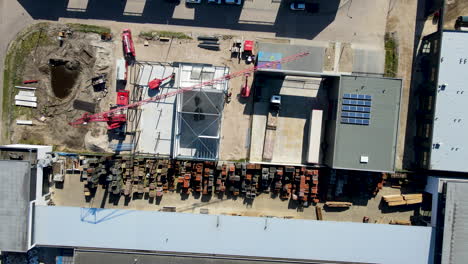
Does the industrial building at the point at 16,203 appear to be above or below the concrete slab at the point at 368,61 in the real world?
below

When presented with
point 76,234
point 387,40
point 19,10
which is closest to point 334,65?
point 387,40

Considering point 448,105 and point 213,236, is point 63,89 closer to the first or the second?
point 213,236

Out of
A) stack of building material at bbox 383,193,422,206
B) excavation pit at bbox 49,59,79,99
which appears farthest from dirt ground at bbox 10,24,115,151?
stack of building material at bbox 383,193,422,206

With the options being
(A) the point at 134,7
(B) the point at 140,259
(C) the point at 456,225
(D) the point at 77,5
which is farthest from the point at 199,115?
(C) the point at 456,225

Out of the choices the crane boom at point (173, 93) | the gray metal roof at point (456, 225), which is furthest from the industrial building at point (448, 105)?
the crane boom at point (173, 93)

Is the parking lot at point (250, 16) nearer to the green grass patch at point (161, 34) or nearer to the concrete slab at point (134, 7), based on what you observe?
the concrete slab at point (134, 7)

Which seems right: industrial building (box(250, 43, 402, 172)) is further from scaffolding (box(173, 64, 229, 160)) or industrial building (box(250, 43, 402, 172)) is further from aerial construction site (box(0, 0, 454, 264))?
scaffolding (box(173, 64, 229, 160))
